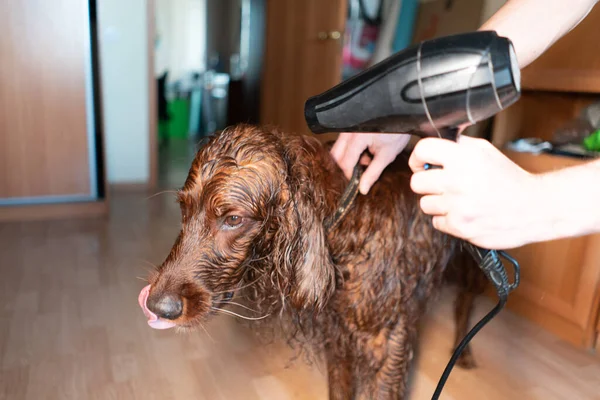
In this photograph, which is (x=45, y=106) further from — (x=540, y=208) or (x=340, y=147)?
(x=540, y=208)

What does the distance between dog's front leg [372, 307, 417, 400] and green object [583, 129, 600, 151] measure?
1.25 m

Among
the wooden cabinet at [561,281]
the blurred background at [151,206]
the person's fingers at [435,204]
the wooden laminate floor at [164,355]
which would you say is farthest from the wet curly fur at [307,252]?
the wooden cabinet at [561,281]

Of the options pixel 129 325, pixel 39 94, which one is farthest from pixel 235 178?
pixel 39 94

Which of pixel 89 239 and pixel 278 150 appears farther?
pixel 89 239

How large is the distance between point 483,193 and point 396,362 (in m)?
0.74

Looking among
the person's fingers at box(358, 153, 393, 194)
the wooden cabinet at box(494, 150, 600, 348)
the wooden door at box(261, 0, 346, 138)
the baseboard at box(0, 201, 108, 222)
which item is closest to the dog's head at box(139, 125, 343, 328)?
the person's fingers at box(358, 153, 393, 194)

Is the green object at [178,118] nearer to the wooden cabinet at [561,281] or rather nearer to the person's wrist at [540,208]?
the wooden cabinet at [561,281]

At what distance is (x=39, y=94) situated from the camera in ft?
10.2

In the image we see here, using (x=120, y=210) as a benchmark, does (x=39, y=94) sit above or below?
above

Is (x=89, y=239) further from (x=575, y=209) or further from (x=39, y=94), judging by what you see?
(x=575, y=209)

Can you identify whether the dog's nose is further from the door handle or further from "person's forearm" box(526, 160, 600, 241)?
the door handle

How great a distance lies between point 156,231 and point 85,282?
32.6 inches

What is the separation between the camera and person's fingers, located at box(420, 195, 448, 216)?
2.19ft

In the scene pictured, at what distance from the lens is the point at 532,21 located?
90cm
